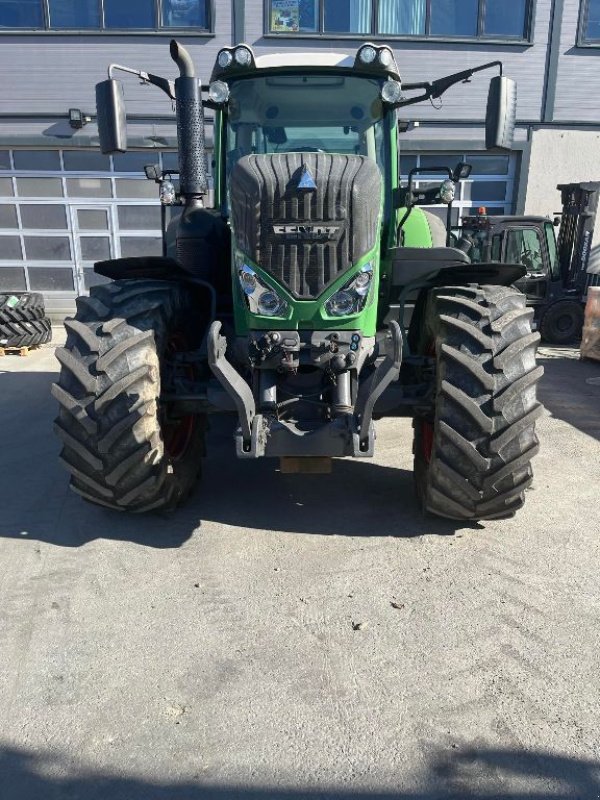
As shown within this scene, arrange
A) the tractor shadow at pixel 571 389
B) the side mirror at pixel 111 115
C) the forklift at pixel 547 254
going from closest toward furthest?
the side mirror at pixel 111 115
the tractor shadow at pixel 571 389
the forklift at pixel 547 254

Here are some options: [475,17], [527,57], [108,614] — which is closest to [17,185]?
[475,17]

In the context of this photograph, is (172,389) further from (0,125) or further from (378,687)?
(0,125)

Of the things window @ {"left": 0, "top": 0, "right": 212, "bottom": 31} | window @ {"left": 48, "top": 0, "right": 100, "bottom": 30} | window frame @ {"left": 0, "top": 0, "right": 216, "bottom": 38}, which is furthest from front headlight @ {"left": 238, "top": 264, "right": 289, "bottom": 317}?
window @ {"left": 48, "top": 0, "right": 100, "bottom": 30}

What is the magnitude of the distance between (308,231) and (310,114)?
143 centimetres

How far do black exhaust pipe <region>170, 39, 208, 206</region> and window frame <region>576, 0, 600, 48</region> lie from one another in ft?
36.2

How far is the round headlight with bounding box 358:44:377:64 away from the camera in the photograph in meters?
3.85

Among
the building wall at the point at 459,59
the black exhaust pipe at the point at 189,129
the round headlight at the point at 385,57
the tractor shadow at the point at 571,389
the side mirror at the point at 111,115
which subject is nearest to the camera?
the side mirror at the point at 111,115

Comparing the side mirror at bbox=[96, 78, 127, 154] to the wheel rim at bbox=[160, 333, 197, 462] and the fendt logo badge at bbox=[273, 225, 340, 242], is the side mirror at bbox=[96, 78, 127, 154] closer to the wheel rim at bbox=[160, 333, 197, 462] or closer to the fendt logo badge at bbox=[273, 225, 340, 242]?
the wheel rim at bbox=[160, 333, 197, 462]

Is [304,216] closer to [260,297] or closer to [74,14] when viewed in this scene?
[260,297]

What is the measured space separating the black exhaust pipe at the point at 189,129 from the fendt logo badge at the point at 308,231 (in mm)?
1960

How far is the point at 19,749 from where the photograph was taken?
2.14 m

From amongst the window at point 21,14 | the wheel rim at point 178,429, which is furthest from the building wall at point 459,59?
the wheel rim at point 178,429

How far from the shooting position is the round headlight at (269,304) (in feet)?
10.7

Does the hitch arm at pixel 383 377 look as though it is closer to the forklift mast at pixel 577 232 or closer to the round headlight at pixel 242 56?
the round headlight at pixel 242 56
